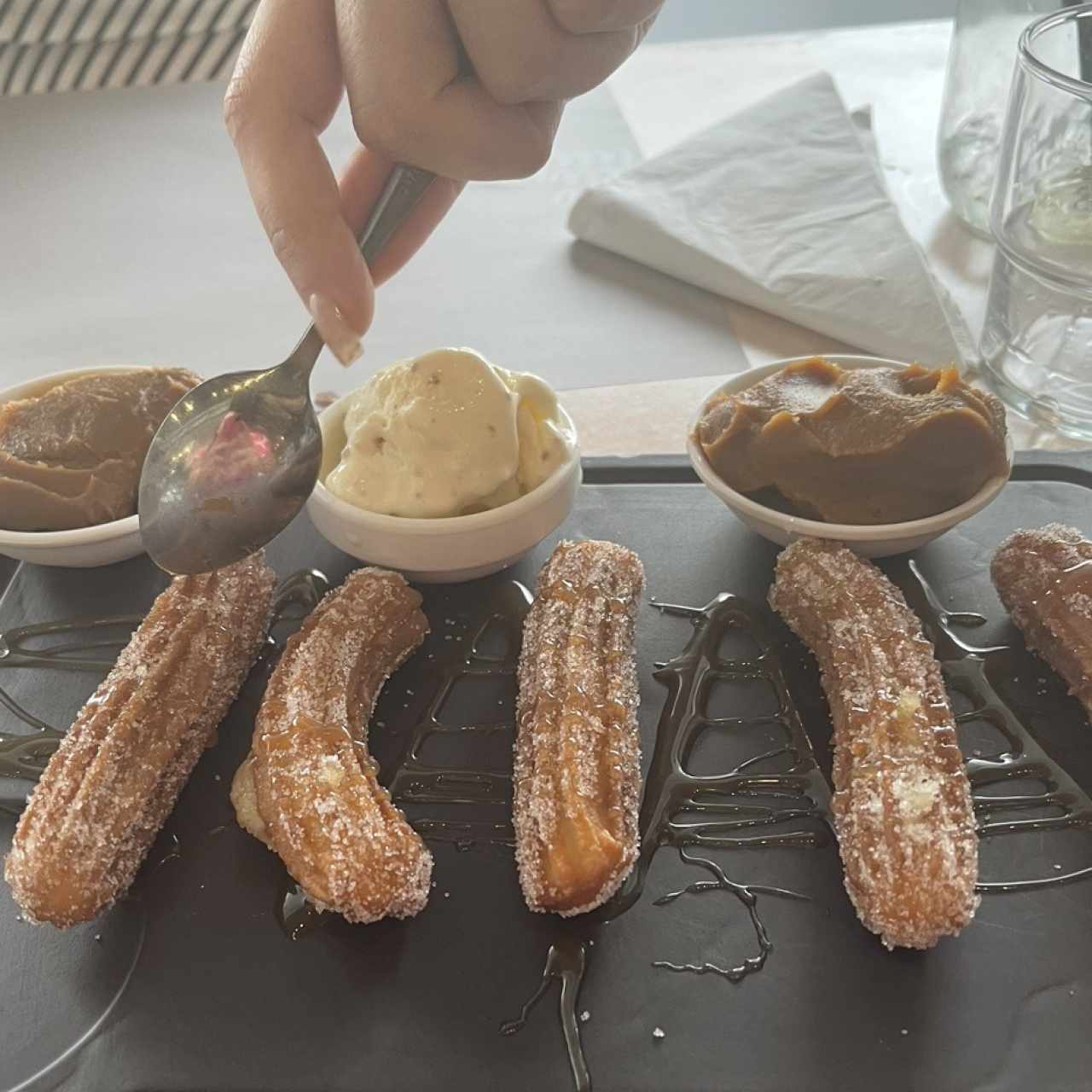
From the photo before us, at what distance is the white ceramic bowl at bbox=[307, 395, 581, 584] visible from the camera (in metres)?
0.91

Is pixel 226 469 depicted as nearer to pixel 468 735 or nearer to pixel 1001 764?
pixel 468 735

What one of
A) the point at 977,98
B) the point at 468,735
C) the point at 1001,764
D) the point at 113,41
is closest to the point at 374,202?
the point at 468,735

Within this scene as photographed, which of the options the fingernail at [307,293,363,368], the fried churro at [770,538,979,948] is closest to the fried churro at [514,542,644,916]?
the fried churro at [770,538,979,948]

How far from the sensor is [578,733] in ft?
2.58

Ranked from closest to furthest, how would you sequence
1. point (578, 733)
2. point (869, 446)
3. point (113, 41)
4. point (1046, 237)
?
point (578, 733), point (869, 446), point (1046, 237), point (113, 41)

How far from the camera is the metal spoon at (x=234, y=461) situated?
2.88 feet

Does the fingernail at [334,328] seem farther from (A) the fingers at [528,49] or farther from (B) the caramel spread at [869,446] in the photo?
(B) the caramel spread at [869,446]

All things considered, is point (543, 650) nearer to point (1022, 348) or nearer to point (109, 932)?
point (109, 932)

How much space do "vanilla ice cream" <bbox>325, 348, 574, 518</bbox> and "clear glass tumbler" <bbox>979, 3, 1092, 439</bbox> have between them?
562 mm

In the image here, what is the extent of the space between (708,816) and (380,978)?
25 cm

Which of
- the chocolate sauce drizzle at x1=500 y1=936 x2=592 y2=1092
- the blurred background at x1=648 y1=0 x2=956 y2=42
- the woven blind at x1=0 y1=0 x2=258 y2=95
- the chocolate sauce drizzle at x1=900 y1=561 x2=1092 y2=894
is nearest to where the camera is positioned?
the chocolate sauce drizzle at x1=500 y1=936 x2=592 y2=1092

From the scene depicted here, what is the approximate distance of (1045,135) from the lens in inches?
44.4

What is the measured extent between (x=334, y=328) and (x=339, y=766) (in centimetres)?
33

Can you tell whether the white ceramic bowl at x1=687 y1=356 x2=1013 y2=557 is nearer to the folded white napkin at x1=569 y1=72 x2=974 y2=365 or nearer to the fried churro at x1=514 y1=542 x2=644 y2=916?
the fried churro at x1=514 y1=542 x2=644 y2=916
